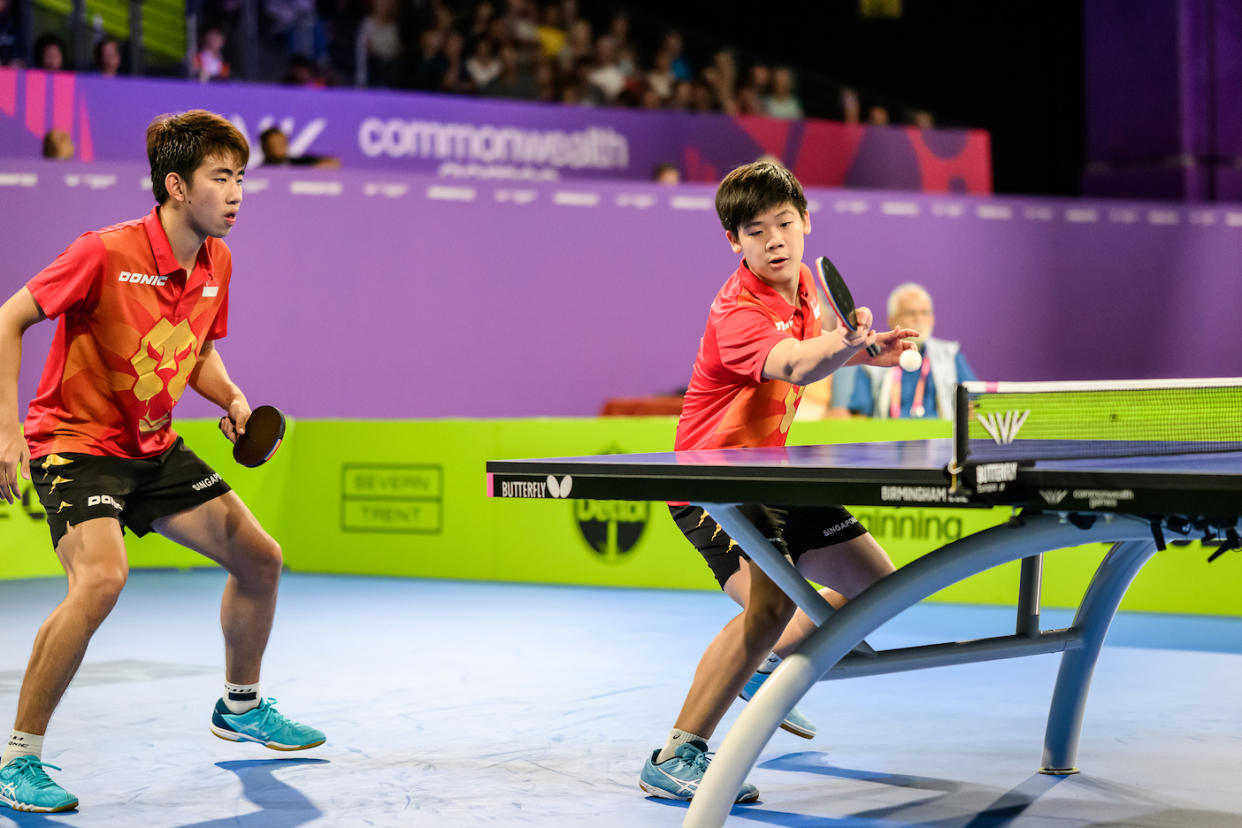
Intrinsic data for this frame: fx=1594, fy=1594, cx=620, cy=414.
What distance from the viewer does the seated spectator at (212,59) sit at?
11422 millimetres

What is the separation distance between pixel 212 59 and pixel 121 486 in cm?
829

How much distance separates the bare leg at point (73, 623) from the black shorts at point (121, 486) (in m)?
0.08

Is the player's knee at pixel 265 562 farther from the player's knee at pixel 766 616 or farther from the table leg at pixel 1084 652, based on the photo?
the table leg at pixel 1084 652

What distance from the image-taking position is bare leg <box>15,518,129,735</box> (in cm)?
374

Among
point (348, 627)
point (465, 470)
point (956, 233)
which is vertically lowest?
point (348, 627)

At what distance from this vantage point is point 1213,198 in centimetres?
1434

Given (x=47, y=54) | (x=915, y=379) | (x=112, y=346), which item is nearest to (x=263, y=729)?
(x=112, y=346)

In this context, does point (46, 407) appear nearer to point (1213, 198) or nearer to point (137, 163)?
point (137, 163)

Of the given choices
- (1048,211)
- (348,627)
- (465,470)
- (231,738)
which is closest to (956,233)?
(1048,211)

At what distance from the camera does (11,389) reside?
12.4 feet

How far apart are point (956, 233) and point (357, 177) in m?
5.01

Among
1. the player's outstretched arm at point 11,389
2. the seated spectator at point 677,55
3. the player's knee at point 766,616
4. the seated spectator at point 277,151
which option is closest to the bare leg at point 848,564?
the player's knee at point 766,616

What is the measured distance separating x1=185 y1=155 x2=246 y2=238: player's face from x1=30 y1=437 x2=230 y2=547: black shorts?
2.00 ft

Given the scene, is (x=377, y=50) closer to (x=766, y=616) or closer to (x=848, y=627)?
(x=766, y=616)
